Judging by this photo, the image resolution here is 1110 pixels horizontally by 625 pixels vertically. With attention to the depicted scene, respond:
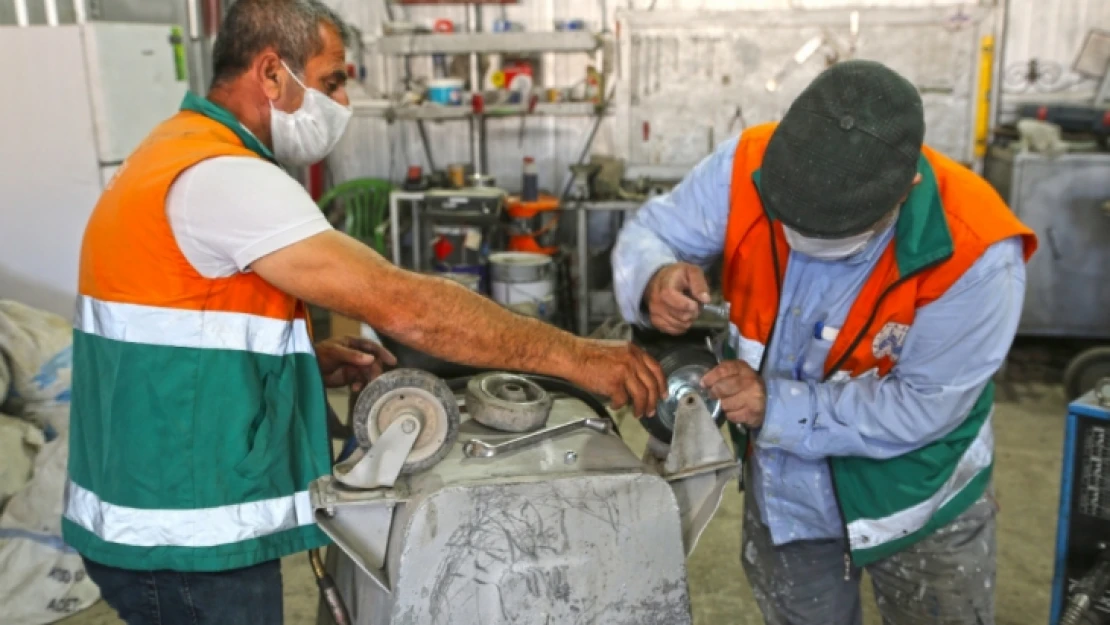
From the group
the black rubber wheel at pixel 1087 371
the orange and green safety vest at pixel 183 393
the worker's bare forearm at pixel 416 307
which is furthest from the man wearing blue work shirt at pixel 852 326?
the black rubber wheel at pixel 1087 371

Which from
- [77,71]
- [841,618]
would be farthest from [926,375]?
[77,71]

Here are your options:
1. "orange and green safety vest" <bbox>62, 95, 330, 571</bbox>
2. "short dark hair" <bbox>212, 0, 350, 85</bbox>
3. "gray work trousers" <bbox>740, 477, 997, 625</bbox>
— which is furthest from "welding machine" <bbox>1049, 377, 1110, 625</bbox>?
"short dark hair" <bbox>212, 0, 350, 85</bbox>

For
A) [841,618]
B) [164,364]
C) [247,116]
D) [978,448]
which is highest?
[247,116]

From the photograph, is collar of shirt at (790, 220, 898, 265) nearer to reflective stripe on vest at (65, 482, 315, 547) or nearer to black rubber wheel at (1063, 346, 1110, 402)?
reflective stripe on vest at (65, 482, 315, 547)

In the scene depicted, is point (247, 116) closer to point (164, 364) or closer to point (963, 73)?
point (164, 364)

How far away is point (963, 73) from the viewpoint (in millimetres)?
4688

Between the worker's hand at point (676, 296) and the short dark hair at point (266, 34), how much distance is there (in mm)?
617

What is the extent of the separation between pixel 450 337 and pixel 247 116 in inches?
19.0

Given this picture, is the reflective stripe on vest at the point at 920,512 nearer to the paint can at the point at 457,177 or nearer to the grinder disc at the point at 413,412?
the grinder disc at the point at 413,412

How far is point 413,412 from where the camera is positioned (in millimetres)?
1169

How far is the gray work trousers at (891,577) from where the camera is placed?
1455 mm

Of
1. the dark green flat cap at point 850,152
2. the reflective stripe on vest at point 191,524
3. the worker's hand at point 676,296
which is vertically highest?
→ the dark green flat cap at point 850,152

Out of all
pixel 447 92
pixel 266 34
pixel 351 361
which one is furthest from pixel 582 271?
pixel 266 34

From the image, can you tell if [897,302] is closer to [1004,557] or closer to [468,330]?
[468,330]
